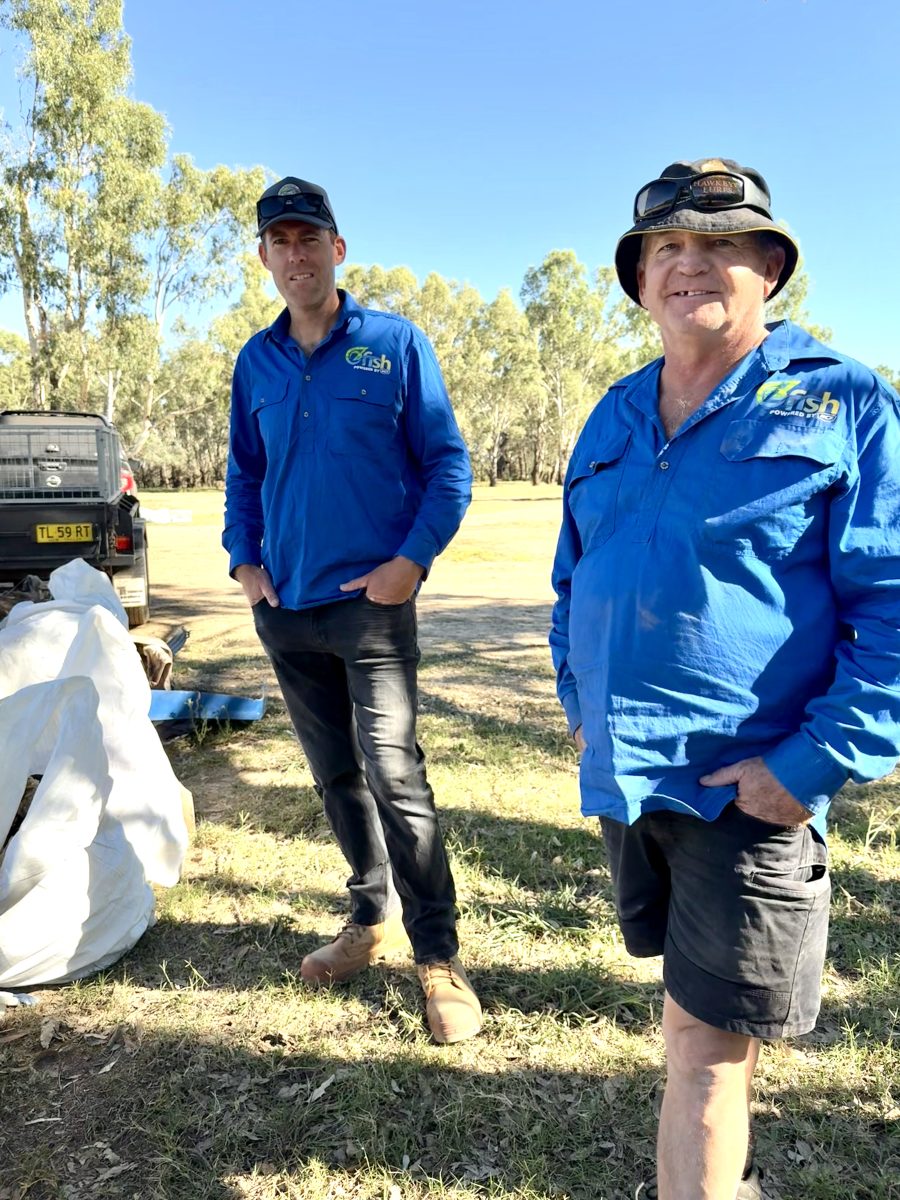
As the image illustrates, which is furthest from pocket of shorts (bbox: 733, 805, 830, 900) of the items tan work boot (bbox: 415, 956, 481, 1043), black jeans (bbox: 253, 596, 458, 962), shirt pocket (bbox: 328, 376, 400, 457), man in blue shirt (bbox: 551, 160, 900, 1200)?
shirt pocket (bbox: 328, 376, 400, 457)

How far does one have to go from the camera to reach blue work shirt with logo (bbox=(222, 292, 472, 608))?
2301mm

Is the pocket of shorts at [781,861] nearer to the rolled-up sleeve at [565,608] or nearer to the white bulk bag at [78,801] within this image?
the rolled-up sleeve at [565,608]

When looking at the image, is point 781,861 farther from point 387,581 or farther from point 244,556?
point 244,556

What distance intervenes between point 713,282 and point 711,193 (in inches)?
5.6

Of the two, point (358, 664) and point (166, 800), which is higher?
point (358, 664)

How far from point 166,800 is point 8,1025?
0.82 meters

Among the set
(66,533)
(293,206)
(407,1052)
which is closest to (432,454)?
(293,206)

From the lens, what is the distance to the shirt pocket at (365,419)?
2293mm

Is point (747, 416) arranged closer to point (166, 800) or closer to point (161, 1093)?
point (161, 1093)

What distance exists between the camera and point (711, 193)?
1.36 metres

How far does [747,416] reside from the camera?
134cm

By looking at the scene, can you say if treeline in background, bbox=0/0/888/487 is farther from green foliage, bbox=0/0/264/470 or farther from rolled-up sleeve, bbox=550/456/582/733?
rolled-up sleeve, bbox=550/456/582/733

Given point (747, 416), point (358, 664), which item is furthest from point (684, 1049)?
point (358, 664)

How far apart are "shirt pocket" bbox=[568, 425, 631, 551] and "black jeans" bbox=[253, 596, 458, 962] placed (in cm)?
88
